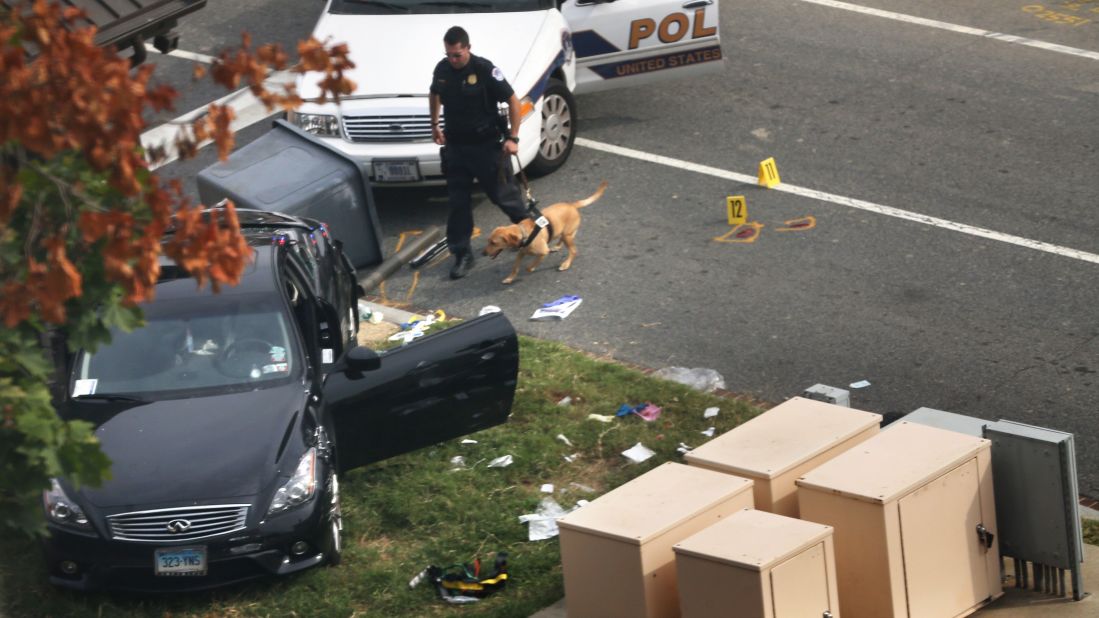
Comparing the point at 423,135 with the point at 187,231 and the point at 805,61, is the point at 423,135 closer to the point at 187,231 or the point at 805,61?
the point at 805,61

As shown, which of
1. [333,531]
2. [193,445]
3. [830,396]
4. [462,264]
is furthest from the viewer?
[462,264]

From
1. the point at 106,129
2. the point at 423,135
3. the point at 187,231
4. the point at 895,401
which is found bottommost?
the point at 895,401

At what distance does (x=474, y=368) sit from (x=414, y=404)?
1.45 feet

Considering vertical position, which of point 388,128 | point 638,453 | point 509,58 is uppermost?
point 509,58

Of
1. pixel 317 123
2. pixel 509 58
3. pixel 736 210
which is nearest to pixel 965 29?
pixel 736 210

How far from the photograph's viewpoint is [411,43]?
13.1m

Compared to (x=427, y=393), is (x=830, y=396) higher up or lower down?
lower down

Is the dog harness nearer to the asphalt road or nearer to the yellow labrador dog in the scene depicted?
the yellow labrador dog

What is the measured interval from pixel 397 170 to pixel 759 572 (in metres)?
7.03

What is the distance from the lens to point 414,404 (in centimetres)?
875

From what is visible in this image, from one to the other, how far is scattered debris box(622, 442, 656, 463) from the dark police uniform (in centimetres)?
324

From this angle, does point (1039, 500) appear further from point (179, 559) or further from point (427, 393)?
point (179, 559)

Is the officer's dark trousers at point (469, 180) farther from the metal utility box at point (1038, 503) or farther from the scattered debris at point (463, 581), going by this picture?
the metal utility box at point (1038, 503)

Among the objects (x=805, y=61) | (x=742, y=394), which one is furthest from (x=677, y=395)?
(x=805, y=61)
